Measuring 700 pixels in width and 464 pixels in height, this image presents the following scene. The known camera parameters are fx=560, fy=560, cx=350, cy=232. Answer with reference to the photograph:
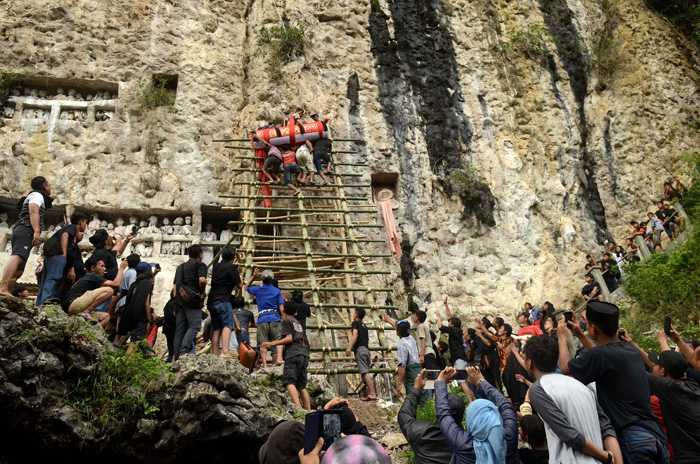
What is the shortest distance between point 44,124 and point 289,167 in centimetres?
565

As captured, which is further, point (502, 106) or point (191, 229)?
point (502, 106)

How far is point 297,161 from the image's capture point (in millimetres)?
10594

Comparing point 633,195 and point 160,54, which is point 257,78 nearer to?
point 160,54

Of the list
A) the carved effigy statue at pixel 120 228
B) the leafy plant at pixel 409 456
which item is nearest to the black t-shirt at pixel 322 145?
the carved effigy statue at pixel 120 228

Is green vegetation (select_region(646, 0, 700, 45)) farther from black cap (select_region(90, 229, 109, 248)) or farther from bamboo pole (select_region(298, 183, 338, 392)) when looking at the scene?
black cap (select_region(90, 229, 109, 248))

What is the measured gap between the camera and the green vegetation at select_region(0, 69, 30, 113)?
11719mm

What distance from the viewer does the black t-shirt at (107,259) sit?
582 centimetres

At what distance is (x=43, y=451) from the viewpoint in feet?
13.5

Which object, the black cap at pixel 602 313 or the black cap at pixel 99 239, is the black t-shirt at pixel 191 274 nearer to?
the black cap at pixel 99 239

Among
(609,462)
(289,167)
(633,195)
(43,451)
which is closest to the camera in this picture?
(609,462)

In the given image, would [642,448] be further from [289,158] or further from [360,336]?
[289,158]

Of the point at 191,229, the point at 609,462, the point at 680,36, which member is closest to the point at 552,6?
the point at 680,36

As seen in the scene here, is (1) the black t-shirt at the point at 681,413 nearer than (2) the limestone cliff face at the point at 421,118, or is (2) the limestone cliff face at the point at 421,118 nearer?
(1) the black t-shirt at the point at 681,413

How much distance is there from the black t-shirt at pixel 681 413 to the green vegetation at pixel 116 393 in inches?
140
